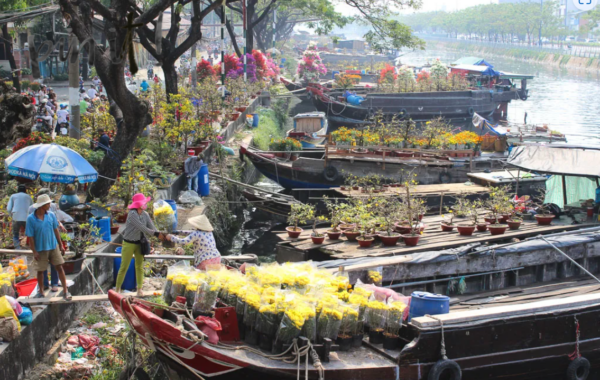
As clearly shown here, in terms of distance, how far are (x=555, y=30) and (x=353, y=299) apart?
89.2 metres

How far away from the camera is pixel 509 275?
376 inches

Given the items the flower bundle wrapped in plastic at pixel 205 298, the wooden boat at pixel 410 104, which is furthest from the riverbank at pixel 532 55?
the flower bundle wrapped in plastic at pixel 205 298

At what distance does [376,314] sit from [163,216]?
5.27m

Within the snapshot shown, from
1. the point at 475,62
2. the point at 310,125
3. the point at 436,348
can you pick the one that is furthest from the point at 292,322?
the point at 475,62

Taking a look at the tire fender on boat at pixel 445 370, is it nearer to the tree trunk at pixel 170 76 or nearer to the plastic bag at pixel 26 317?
the plastic bag at pixel 26 317

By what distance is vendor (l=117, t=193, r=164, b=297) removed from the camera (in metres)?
7.35

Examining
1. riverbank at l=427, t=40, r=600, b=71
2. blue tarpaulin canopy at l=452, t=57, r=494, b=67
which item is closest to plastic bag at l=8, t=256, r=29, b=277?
blue tarpaulin canopy at l=452, t=57, r=494, b=67

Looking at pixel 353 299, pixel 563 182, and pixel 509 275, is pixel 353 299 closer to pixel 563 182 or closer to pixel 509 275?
pixel 509 275

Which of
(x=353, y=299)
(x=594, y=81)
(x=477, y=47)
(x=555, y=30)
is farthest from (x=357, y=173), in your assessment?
(x=477, y=47)

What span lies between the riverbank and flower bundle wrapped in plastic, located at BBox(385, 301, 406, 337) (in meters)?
65.8

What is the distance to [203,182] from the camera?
1440cm

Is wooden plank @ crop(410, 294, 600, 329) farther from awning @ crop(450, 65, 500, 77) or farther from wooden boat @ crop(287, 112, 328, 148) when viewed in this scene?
awning @ crop(450, 65, 500, 77)

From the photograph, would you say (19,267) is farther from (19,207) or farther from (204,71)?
(204,71)

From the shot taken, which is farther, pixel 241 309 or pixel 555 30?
pixel 555 30
